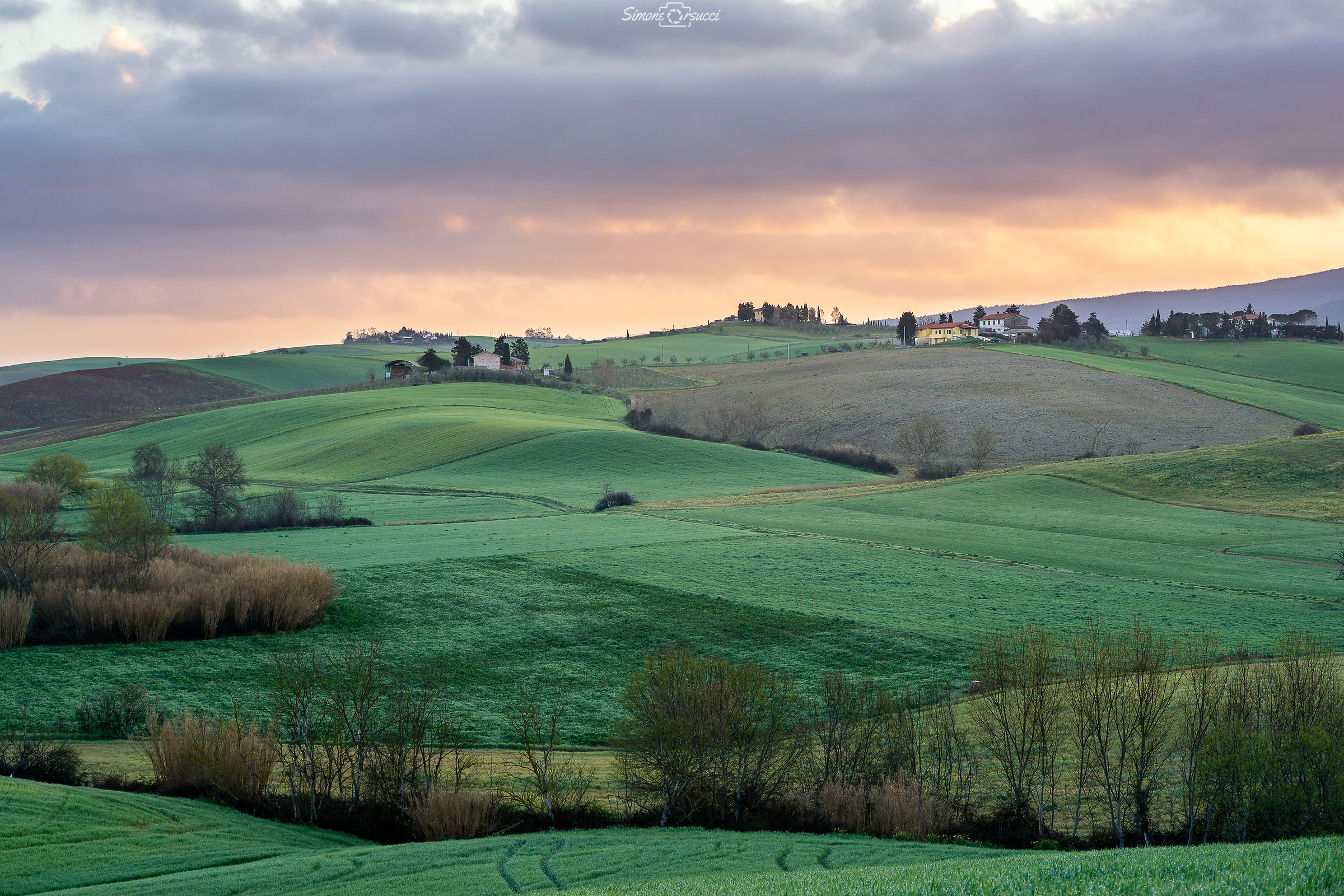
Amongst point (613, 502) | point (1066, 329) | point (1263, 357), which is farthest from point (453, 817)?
point (1066, 329)

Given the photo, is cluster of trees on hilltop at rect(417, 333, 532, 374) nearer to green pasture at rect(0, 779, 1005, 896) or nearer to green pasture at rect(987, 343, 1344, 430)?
green pasture at rect(987, 343, 1344, 430)

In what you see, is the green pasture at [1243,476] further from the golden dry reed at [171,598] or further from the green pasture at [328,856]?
the golden dry reed at [171,598]

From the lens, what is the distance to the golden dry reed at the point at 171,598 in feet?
120

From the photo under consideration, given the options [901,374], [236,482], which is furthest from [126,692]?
[901,374]

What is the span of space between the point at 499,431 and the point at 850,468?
35798 mm

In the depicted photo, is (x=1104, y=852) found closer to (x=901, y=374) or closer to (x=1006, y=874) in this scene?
(x=1006, y=874)

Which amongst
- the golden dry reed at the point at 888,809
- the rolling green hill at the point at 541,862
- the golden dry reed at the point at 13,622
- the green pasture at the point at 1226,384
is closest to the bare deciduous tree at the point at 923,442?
the green pasture at the point at 1226,384

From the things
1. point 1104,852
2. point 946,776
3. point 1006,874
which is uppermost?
point 1006,874

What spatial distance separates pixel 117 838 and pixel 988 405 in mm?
109522

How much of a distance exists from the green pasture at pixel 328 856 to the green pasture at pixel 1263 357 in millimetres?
145993

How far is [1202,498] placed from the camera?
68.1 meters

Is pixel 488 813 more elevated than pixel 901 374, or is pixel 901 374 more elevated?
pixel 901 374

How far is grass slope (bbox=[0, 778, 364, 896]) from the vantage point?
1767 centimetres

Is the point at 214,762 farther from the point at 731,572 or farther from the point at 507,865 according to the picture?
the point at 731,572
